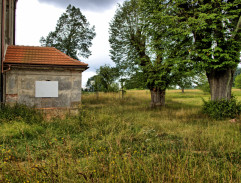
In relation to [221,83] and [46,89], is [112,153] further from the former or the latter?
[221,83]

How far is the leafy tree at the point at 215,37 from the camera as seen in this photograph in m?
9.98

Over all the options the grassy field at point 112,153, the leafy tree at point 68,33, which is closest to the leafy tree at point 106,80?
the leafy tree at point 68,33

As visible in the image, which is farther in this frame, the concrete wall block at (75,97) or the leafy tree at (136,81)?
the leafy tree at (136,81)

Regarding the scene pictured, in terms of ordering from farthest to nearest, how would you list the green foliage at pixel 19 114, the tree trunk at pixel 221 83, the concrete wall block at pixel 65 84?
1. the tree trunk at pixel 221 83
2. the concrete wall block at pixel 65 84
3. the green foliage at pixel 19 114

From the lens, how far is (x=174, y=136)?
697 cm

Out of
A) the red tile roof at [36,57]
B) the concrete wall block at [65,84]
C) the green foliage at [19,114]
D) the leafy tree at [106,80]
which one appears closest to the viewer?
the green foliage at [19,114]

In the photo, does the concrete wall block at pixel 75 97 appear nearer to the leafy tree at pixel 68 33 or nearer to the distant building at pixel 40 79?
the distant building at pixel 40 79

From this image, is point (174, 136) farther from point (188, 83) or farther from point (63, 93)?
point (188, 83)

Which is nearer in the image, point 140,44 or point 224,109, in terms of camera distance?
point 224,109

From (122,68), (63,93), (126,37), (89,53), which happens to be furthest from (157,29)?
(89,53)

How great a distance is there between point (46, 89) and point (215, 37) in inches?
413

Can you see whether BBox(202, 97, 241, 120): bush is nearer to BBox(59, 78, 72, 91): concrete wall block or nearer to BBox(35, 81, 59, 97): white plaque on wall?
BBox(59, 78, 72, 91): concrete wall block

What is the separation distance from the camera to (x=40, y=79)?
415 inches

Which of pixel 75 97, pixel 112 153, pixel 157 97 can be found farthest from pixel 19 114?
pixel 157 97
